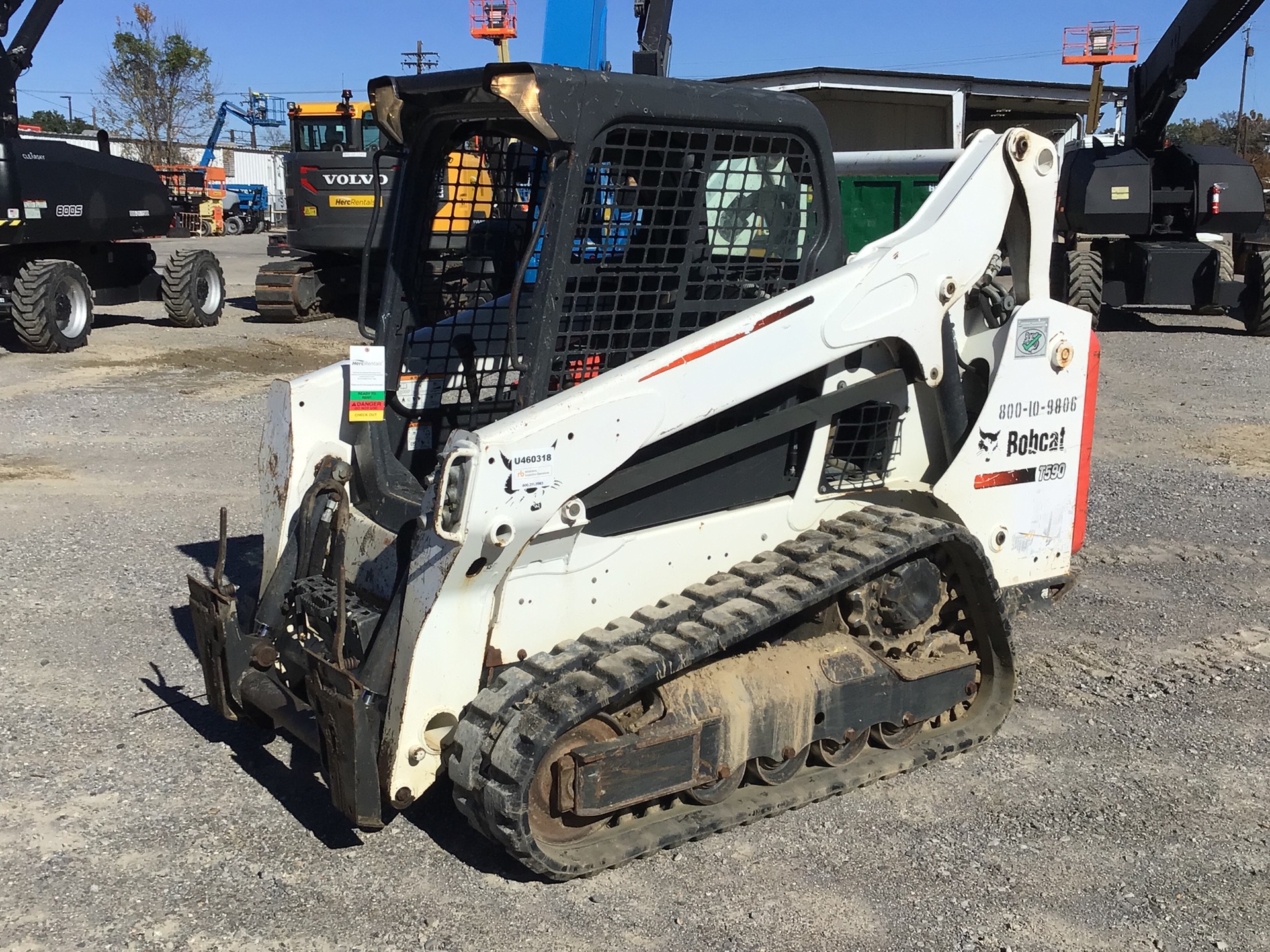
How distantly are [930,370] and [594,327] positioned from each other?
127cm

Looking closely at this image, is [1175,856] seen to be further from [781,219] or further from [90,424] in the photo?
[90,424]

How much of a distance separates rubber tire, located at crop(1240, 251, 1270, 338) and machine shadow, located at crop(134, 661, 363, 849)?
14189mm

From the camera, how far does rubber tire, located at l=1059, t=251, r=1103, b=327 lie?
15406 millimetres

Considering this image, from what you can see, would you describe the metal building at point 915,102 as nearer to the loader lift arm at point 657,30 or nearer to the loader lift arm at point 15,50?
the loader lift arm at point 15,50

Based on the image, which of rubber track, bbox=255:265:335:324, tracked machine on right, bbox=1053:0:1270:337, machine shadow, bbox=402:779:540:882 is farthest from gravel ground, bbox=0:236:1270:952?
rubber track, bbox=255:265:335:324

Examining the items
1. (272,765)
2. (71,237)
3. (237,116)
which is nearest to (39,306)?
(71,237)

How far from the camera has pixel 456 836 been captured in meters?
3.94


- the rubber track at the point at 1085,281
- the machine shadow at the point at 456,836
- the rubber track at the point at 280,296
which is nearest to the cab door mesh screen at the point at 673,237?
the machine shadow at the point at 456,836

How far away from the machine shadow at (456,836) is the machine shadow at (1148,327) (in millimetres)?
14347

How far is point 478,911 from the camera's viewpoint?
3.53 m

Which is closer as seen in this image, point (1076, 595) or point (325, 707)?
point (325, 707)

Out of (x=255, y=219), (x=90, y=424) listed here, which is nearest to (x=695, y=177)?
(x=90, y=424)

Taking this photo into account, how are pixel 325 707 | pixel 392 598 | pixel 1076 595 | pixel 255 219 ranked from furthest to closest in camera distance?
pixel 255 219, pixel 1076 595, pixel 392 598, pixel 325 707

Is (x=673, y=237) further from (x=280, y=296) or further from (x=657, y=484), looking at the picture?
(x=280, y=296)
